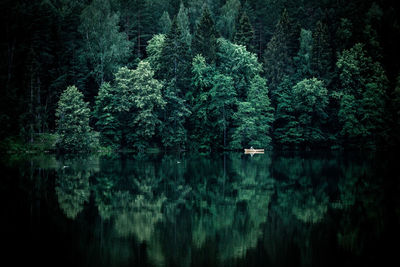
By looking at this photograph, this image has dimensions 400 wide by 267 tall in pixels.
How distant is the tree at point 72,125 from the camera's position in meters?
60.9

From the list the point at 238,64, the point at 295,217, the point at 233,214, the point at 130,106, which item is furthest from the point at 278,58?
the point at 295,217

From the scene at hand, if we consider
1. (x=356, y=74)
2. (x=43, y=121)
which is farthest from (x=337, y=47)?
(x=43, y=121)

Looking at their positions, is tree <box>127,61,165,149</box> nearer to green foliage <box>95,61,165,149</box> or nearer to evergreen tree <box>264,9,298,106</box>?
green foliage <box>95,61,165,149</box>

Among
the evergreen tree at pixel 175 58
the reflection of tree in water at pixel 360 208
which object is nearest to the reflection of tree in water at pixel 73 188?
the reflection of tree in water at pixel 360 208

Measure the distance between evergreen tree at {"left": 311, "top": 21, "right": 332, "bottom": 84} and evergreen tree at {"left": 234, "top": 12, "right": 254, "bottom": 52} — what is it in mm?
9563

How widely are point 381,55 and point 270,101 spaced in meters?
17.5

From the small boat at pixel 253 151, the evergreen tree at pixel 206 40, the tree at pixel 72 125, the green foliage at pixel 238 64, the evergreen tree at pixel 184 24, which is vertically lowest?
the small boat at pixel 253 151

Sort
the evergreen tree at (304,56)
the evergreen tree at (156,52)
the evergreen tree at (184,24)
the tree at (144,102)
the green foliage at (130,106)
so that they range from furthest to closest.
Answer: the evergreen tree at (184,24)
the evergreen tree at (304,56)
the evergreen tree at (156,52)
the green foliage at (130,106)
the tree at (144,102)

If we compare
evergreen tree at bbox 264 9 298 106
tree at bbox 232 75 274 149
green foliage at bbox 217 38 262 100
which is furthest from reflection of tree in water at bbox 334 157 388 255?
evergreen tree at bbox 264 9 298 106

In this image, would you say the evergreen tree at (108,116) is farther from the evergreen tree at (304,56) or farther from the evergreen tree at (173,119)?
the evergreen tree at (304,56)

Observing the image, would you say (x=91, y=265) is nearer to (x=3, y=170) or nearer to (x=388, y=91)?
(x=3, y=170)

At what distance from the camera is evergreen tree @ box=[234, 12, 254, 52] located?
7762cm

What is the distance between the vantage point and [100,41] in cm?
7275

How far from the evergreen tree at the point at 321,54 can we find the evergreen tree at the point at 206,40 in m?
15.1
